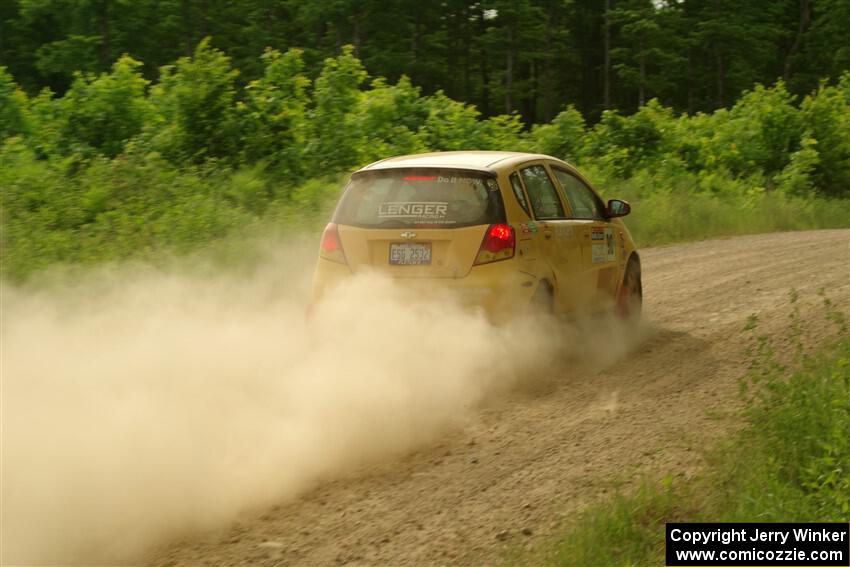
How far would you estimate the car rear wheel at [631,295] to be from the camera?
33.0 feet

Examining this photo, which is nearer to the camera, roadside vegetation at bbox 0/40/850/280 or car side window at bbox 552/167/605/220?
car side window at bbox 552/167/605/220

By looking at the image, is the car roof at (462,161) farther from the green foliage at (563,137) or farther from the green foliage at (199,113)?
the green foliage at (563,137)

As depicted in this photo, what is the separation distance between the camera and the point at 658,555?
15.9 feet

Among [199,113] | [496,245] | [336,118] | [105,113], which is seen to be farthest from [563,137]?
[496,245]

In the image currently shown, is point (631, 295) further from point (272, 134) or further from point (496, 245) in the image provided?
point (272, 134)

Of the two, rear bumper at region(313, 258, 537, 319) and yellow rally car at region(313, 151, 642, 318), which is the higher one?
yellow rally car at region(313, 151, 642, 318)

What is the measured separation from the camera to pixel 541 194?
8.86 m

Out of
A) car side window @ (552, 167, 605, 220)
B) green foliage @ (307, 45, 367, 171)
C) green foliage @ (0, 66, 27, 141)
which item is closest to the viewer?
car side window @ (552, 167, 605, 220)

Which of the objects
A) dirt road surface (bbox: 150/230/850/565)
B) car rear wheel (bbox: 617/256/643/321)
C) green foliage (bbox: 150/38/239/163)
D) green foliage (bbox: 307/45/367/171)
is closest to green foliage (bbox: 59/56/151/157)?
Answer: green foliage (bbox: 150/38/239/163)

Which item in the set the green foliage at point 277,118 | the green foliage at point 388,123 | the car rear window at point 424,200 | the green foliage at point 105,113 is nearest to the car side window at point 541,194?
the car rear window at point 424,200

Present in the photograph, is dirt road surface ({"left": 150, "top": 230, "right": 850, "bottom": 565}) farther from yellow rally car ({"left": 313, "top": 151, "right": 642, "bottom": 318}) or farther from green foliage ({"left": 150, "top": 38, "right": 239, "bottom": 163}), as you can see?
green foliage ({"left": 150, "top": 38, "right": 239, "bottom": 163})

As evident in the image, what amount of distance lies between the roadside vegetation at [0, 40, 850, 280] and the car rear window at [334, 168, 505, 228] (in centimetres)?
432

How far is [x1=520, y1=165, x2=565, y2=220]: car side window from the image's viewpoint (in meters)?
8.65

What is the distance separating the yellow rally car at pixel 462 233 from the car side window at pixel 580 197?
0.60 meters
